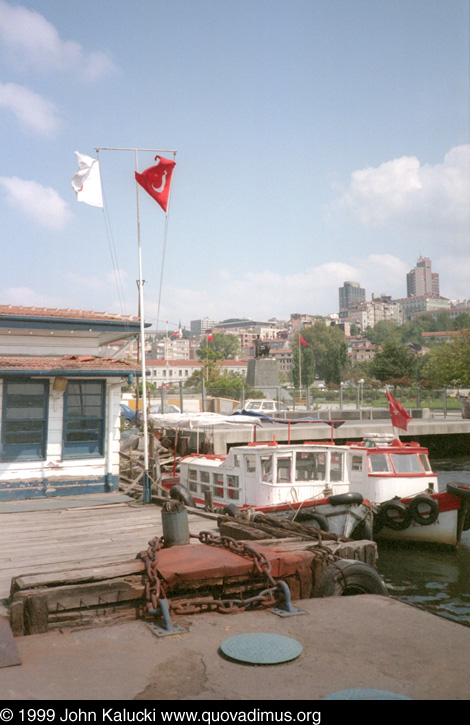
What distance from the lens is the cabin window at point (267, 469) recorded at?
53.1ft

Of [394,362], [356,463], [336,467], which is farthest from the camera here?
[394,362]

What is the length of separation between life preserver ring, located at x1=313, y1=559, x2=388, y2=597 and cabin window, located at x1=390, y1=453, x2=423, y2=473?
1135 cm

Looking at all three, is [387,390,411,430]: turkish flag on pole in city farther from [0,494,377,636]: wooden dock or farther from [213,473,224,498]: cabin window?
[0,494,377,636]: wooden dock

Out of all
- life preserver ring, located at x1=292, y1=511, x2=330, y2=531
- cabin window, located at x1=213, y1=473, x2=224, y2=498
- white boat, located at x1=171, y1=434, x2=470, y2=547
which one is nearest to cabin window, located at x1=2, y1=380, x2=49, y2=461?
white boat, located at x1=171, y1=434, x2=470, y2=547

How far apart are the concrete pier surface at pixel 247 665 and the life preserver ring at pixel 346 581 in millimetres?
859

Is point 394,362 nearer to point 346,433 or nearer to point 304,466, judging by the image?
point 346,433

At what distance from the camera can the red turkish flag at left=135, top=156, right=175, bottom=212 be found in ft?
48.4

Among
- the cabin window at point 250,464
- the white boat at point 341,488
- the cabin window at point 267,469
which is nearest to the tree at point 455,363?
the white boat at point 341,488

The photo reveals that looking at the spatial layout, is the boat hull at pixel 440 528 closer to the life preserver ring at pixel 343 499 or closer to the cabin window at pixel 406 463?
the cabin window at pixel 406 463

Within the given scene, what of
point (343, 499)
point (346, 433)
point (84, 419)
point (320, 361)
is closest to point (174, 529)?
point (84, 419)

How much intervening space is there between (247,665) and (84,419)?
9975mm

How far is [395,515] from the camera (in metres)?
17.7
